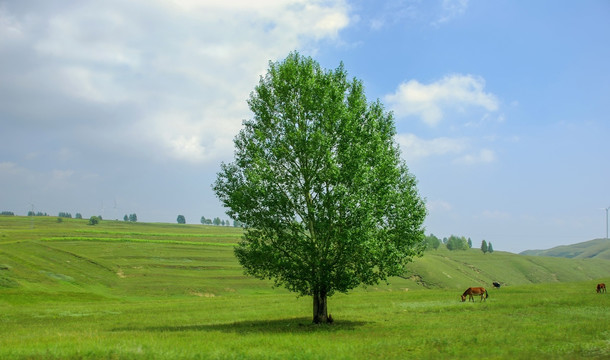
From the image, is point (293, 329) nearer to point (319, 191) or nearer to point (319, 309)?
point (319, 309)

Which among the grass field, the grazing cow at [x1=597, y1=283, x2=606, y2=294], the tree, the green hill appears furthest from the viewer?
the green hill

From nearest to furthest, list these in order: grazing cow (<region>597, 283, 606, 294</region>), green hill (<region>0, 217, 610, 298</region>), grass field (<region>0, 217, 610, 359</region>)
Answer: grass field (<region>0, 217, 610, 359</region>)
grazing cow (<region>597, 283, 606, 294</region>)
green hill (<region>0, 217, 610, 298</region>)

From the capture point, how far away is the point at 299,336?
99.9 ft

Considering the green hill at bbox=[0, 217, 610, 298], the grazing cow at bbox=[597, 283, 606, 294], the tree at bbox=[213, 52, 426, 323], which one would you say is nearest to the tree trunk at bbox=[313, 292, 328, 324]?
the tree at bbox=[213, 52, 426, 323]

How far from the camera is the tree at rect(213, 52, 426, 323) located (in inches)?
1446

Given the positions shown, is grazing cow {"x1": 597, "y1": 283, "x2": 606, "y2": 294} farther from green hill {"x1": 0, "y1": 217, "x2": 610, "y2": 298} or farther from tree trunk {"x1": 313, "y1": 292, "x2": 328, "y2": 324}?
green hill {"x1": 0, "y1": 217, "x2": 610, "y2": 298}

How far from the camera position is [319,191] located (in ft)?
125

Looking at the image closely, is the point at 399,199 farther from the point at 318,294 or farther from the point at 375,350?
the point at 375,350

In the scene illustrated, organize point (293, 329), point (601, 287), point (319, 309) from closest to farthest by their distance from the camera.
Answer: point (293, 329)
point (319, 309)
point (601, 287)

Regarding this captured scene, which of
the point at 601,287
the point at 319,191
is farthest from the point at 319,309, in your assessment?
the point at 601,287

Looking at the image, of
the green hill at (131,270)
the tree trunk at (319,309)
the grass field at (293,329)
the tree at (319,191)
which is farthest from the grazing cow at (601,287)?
the green hill at (131,270)

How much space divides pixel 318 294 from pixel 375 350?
14.8 meters

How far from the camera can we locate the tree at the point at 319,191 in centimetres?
3672

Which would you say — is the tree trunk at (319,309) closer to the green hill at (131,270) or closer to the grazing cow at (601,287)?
the grazing cow at (601,287)
